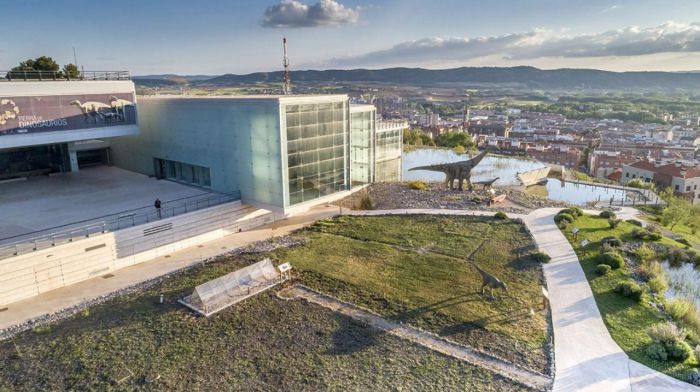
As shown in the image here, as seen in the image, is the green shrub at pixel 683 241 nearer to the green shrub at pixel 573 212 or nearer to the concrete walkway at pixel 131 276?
the green shrub at pixel 573 212

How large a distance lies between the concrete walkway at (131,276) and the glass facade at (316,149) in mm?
2266

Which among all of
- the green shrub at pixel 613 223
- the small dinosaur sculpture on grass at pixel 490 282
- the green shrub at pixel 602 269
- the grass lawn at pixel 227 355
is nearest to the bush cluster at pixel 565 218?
the green shrub at pixel 613 223

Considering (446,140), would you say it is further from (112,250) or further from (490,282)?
(112,250)

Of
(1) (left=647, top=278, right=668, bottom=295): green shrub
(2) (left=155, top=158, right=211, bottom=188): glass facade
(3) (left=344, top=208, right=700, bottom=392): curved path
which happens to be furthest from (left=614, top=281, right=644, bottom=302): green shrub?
(2) (left=155, top=158, right=211, bottom=188): glass facade

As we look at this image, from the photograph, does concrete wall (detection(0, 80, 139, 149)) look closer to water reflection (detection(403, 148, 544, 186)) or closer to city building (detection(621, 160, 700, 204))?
water reflection (detection(403, 148, 544, 186))

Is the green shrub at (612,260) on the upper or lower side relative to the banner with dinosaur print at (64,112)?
lower

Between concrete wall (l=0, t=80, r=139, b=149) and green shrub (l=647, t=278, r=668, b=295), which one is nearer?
green shrub (l=647, t=278, r=668, b=295)

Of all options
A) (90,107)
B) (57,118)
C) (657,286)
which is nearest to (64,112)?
(57,118)

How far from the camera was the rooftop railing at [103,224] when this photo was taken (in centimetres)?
1705

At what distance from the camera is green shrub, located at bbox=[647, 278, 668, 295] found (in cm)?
1608

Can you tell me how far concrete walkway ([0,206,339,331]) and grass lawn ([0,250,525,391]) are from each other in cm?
154

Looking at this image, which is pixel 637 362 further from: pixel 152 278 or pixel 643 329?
pixel 152 278

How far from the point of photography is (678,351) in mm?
11656

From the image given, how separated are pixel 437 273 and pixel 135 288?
457 inches
